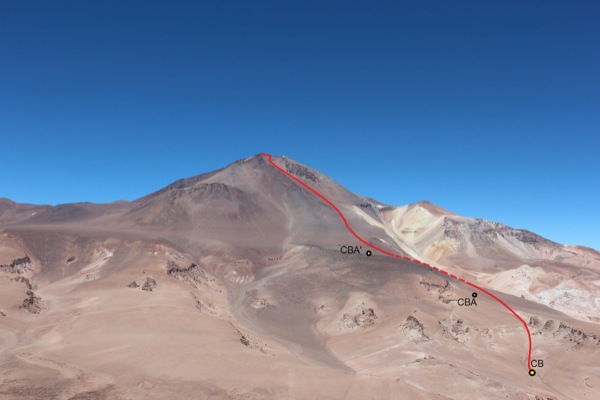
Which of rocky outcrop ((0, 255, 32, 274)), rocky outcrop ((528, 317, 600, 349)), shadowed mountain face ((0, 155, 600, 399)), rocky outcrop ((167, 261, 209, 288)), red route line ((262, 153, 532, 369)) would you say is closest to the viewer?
shadowed mountain face ((0, 155, 600, 399))

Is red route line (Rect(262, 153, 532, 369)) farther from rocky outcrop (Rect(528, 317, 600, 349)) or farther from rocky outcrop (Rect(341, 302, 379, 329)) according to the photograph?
rocky outcrop (Rect(341, 302, 379, 329))

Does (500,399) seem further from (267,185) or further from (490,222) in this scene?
(490,222)

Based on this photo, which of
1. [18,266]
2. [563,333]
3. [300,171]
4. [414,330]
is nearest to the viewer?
[414,330]

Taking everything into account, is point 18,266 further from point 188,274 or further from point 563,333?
point 563,333

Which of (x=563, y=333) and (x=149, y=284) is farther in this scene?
(x=149, y=284)

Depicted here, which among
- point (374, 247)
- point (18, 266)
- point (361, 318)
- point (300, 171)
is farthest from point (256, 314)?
point (300, 171)

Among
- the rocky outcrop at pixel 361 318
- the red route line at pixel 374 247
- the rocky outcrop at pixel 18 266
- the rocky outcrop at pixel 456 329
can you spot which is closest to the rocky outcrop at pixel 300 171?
the red route line at pixel 374 247

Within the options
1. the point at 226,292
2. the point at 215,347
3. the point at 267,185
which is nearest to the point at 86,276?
the point at 226,292

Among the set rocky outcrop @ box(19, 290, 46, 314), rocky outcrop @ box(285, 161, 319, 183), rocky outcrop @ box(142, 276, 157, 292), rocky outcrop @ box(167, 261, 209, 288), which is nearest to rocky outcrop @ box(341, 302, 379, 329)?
rocky outcrop @ box(167, 261, 209, 288)
